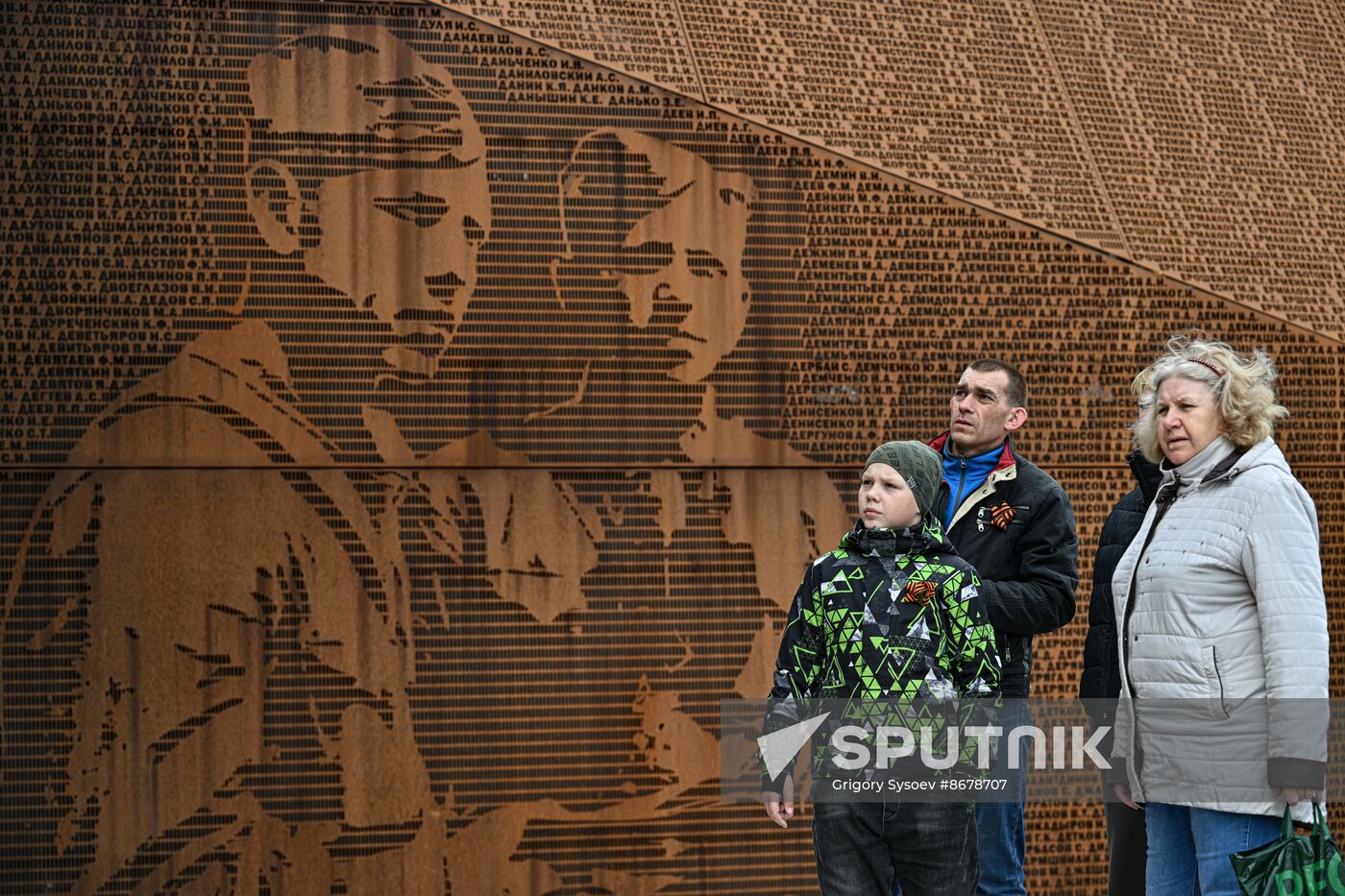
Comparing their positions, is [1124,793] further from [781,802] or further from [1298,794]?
[781,802]

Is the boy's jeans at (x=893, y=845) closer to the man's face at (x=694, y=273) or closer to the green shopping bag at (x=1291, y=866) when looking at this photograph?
the green shopping bag at (x=1291, y=866)

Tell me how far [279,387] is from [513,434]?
2.38 feet

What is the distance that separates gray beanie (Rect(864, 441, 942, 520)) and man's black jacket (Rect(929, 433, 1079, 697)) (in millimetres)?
527

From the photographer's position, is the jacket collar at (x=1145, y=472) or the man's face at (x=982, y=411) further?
the man's face at (x=982, y=411)

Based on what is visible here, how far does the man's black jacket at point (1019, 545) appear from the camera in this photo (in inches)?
148

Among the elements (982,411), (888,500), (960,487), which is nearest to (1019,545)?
(960,487)

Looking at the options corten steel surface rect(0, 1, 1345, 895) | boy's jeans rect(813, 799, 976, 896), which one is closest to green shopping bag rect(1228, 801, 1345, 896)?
boy's jeans rect(813, 799, 976, 896)

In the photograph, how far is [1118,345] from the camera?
16.2 feet

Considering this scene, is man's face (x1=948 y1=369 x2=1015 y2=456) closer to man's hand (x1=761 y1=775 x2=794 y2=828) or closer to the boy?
the boy

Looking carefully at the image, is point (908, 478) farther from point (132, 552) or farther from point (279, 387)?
point (132, 552)

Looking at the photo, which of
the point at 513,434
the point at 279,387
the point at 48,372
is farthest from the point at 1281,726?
the point at 48,372

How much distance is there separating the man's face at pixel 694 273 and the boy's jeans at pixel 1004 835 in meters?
1.53

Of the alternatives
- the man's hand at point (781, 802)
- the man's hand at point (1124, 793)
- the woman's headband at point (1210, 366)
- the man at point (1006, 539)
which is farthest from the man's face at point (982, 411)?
the man's hand at point (781, 802)

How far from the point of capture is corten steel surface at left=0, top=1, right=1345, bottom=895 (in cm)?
431
